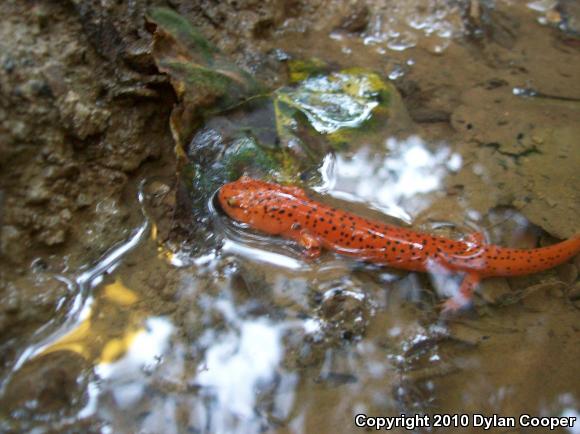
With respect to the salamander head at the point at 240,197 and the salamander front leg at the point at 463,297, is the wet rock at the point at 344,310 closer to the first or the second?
the salamander front leg at the point at 463,297

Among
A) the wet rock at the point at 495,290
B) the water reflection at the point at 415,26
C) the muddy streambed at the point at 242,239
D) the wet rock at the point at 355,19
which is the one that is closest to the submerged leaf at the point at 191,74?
the muddy streambed at the point at 242,239

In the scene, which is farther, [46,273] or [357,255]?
[357,255]

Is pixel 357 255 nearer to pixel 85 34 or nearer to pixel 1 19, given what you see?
pixel 85 34

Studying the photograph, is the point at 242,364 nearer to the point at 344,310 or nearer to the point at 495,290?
the point at 344,310

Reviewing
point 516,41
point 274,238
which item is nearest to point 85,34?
point 274,238

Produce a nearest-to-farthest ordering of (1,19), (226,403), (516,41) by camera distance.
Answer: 1. (226,403)
2. (1,19)
3. (516,41)

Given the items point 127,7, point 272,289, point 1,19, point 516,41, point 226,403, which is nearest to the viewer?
point 226,403

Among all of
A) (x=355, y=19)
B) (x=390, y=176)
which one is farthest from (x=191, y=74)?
(x=355, y=19)
